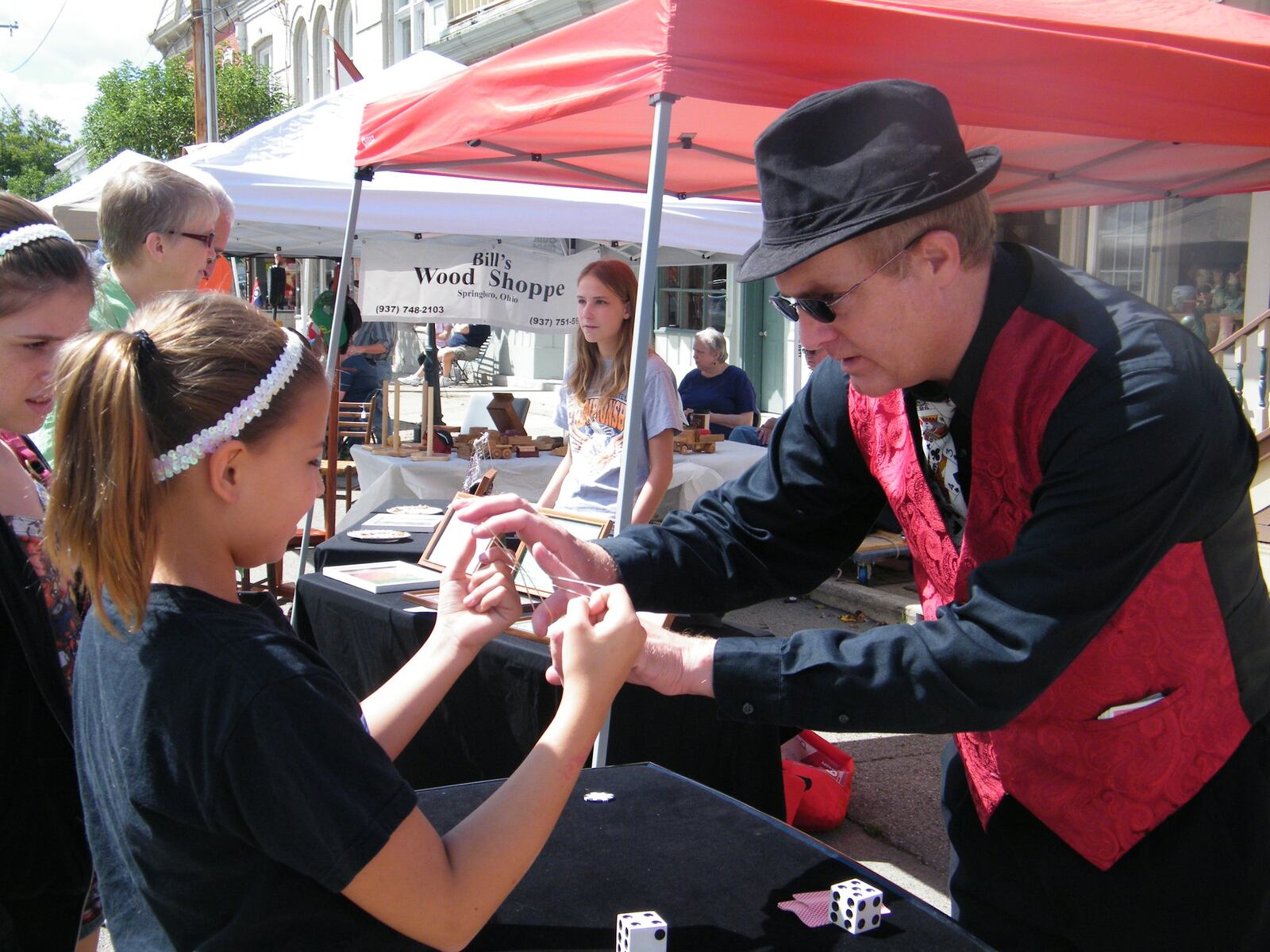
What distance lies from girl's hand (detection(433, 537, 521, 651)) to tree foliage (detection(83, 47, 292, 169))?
84.4 feet

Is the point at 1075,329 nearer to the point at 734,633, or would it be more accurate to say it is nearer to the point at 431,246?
the point at 734,633

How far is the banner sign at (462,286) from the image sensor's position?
6.62 m

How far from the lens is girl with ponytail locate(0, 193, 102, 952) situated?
1.64 m

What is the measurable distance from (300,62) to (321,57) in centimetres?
167

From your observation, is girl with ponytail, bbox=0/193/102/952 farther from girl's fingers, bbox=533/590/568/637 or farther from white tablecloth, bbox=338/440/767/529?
white tablecloth, bbox=338/440/767/529

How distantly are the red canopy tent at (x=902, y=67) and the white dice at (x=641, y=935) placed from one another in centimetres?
216

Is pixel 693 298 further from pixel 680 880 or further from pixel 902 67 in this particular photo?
pixel 680 880

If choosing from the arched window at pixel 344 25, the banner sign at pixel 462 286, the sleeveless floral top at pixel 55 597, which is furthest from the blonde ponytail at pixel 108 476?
the arched window at pixel 344 25

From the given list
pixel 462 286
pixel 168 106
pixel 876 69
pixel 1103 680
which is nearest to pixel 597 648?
pixel 1103 680

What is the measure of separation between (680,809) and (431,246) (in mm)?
5511

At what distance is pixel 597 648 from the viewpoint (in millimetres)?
1325

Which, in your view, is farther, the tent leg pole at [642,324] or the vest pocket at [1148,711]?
the tent leg pole at [642,324]

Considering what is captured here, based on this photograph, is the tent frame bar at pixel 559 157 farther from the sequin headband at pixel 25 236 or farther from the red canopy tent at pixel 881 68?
the sequin headband at pixel 25 236

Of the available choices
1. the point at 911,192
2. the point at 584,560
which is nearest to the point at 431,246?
the point at 584,560
